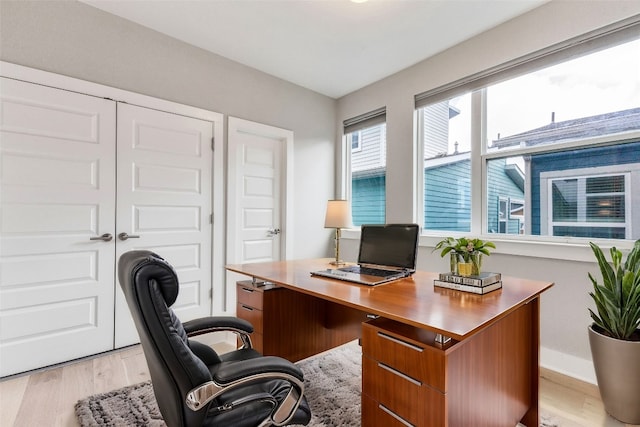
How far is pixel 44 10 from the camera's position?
224 cm

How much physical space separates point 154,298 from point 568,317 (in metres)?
2.68

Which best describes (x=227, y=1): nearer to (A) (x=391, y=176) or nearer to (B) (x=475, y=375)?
(A) (x=391, y=176)

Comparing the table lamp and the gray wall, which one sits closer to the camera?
the gray wall

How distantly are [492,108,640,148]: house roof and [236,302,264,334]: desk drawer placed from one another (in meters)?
2.42

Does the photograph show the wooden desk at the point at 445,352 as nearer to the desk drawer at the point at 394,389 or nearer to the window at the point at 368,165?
the desk drawer at the point at 394,389

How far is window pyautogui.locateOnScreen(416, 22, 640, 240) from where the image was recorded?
2105mm

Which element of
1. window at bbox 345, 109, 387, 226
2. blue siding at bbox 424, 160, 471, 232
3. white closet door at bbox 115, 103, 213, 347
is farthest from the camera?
window at bbox 345, 109, 387, 226

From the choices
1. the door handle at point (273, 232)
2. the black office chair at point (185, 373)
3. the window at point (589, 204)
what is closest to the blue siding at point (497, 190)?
the window at point (589, 204)

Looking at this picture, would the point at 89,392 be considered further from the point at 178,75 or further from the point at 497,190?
the point at 497,190

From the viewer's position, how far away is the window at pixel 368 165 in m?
3.82

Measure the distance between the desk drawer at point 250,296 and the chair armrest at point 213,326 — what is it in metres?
0.45

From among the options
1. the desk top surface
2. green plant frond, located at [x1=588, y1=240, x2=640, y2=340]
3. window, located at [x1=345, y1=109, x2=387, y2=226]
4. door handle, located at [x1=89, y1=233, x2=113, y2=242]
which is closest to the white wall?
green plant frond, located at [x1=588, y1=240, x2=640, y2=340]

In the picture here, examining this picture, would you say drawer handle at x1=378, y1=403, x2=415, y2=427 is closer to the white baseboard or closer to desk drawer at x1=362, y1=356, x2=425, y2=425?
desk drawer at x1=362, y1=356, x2=425, y2=425

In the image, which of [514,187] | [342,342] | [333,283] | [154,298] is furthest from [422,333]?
[514,187]
